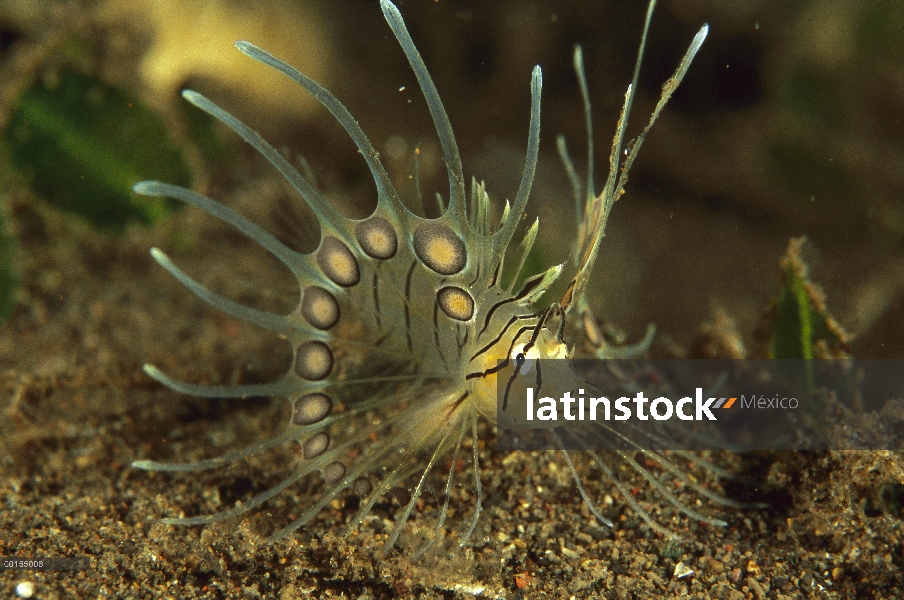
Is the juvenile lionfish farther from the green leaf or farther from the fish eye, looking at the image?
the green leaf

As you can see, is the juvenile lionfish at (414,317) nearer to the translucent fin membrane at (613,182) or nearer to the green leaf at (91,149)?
the translucent fin membrane at (613,182)

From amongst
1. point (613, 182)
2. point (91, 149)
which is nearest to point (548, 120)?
→ point (91, 149)

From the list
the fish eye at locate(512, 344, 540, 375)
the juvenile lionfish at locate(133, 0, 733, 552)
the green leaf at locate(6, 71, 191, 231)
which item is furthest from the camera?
the green leaf at locate(6, 71, 191, 231)

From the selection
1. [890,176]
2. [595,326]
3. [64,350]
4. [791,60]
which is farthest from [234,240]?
[890,176]

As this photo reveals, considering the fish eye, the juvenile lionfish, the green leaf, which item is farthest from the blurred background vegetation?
the fish eye

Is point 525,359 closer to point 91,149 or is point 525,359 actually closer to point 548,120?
point 91,149

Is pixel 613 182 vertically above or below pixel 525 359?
above
